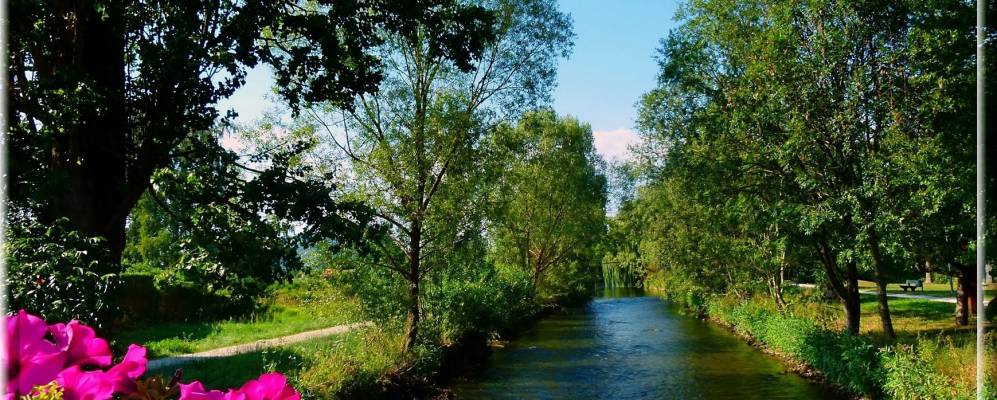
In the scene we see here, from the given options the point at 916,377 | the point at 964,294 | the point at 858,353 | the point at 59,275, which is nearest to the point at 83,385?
the point at 59,275

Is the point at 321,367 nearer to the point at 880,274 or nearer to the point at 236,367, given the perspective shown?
the point at 236,367

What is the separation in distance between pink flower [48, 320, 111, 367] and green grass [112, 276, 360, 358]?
516 inches

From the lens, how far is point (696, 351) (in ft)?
68.0

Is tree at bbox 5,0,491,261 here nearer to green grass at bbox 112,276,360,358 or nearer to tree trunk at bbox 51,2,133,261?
tree trunk at bbox 51,2,133,261

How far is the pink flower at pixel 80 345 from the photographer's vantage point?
1.34 meters

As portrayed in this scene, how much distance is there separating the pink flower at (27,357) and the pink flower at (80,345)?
0.09 meters

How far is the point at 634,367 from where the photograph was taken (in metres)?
18.2

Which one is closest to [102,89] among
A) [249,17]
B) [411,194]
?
[249,17]

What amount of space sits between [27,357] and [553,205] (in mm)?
36748

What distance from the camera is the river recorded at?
14.9 metres

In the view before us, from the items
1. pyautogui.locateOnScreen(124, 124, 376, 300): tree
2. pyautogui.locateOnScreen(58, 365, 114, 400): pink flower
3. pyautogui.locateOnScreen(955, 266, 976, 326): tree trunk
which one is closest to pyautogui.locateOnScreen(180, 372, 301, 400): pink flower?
pyautogui.locateOnScreen(58, 365, 114, 400): pink flower

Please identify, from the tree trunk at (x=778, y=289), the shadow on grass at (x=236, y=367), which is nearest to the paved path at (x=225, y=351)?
the shadow on grass at (x=236, y=367)

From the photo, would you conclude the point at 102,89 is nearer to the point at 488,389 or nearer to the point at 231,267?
the point at 231,267

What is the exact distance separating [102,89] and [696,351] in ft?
62.1
